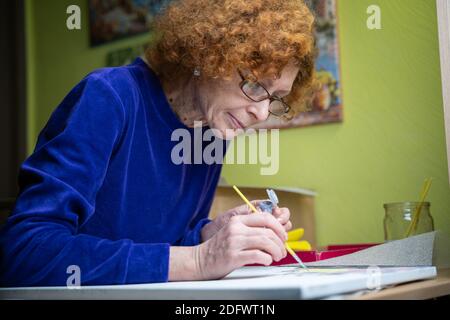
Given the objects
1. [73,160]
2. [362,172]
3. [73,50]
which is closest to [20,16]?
[73,50]

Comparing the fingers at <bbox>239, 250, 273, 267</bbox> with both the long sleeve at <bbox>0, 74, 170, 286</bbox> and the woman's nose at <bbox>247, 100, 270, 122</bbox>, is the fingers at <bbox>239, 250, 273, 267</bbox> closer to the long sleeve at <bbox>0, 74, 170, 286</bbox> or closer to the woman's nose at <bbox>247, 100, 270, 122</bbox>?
the long sleeve at <bbox>0, 74, 170, 286</bbox>

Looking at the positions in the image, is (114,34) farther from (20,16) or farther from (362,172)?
(362,172)

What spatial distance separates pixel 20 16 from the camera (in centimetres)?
138

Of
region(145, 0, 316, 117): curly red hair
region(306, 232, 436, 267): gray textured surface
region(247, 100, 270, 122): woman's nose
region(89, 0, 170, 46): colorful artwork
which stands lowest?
region(306, 232, 436, 267): gray textured surface

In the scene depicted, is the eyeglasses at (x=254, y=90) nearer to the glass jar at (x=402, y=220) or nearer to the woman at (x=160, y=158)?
the woman at (x=160, y=158)

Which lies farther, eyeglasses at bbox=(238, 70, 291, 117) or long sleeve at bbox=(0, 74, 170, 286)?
eyeglasses at bbox=(238, 70, 291, 117)

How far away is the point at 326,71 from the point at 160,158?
49 centimetres

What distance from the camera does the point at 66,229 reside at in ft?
2.44

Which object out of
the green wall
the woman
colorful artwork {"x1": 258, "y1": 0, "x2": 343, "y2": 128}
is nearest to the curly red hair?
the woman

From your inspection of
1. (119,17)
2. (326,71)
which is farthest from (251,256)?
(119,17)

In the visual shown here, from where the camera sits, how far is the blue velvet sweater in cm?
72

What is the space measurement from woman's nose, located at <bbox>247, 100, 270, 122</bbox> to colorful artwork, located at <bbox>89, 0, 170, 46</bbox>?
0.52 meters

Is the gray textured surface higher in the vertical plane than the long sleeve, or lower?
lower

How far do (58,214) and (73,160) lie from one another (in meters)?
0.07
